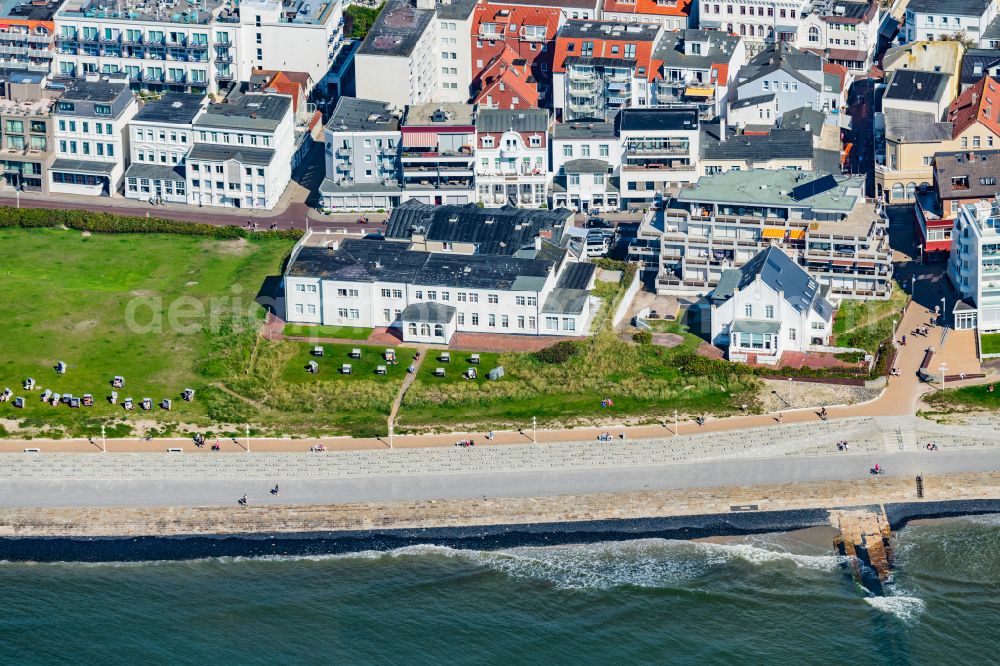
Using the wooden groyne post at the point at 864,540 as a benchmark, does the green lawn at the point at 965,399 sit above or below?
above

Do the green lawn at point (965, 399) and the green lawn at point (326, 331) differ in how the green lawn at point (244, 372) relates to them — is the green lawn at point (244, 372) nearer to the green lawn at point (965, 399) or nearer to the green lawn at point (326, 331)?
the green lawn at point (326, 331)

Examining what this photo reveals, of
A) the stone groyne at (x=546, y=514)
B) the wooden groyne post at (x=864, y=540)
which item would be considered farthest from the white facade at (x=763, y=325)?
the wooden groyne post at (x=864, y=540)

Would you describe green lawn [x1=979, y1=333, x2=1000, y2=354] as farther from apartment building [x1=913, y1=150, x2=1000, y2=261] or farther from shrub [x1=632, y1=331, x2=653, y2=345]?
shrub [x1=632, y1=331, x2=653, y2=345]

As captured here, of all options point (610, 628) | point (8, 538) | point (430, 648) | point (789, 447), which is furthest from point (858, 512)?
point (8, 538)

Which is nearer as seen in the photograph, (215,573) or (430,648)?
(430,648)

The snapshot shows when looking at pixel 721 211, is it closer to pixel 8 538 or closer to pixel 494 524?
pixel 494 524

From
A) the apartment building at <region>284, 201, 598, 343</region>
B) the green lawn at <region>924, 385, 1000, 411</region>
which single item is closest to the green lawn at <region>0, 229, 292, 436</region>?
the apartment building at <region>284, 201, 598, 343</region>
